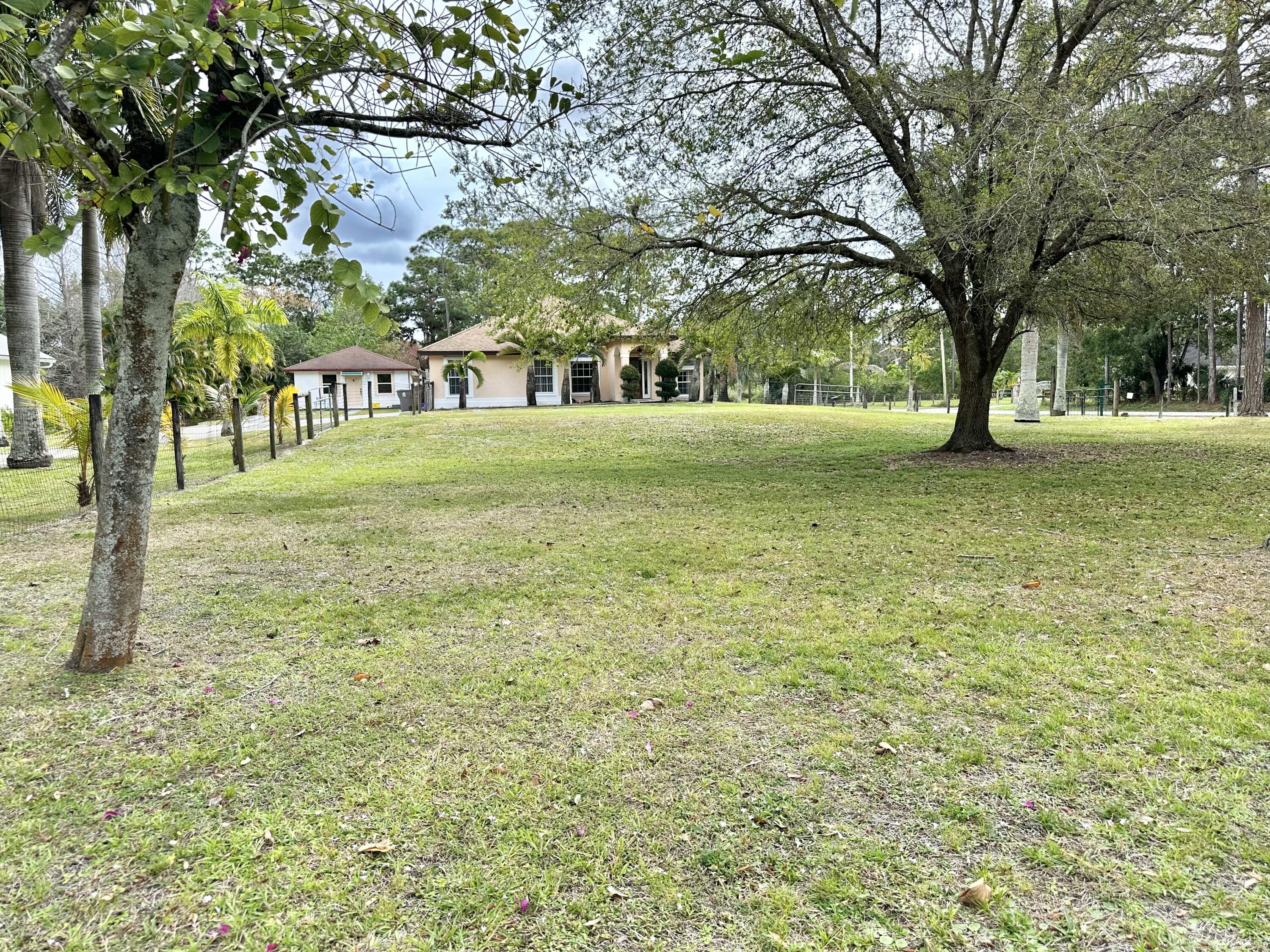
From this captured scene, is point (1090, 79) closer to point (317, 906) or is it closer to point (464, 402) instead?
point (317, 906)

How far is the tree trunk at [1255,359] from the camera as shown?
57.2 ft

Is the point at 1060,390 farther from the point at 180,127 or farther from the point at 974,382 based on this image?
the point at 180,127

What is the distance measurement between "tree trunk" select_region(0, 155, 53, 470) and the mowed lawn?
754 cm

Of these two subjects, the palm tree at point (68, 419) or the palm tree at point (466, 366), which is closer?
the palm tree at point (466, 366)

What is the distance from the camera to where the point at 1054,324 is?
41.3ft

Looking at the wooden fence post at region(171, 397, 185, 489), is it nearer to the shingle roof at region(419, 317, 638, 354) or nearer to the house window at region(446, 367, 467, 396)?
the house window at region(446, 367, 467, 396)

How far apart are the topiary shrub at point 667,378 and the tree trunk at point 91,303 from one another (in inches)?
947

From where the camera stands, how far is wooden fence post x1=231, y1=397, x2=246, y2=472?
1091 centimetres

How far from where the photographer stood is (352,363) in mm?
38250

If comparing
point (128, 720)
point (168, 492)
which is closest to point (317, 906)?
point (128, 720)

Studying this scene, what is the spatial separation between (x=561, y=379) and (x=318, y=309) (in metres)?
26.8

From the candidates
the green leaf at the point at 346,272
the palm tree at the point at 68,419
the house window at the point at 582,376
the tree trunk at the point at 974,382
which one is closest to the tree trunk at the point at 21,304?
the palm tree at the point at 68,419

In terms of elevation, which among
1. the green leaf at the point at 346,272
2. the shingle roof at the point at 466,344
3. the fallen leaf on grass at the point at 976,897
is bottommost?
the fallen leaf on grass at the point at 976,897

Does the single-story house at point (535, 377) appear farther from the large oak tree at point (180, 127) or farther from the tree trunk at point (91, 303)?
the large oak tree at point (180, 127)
